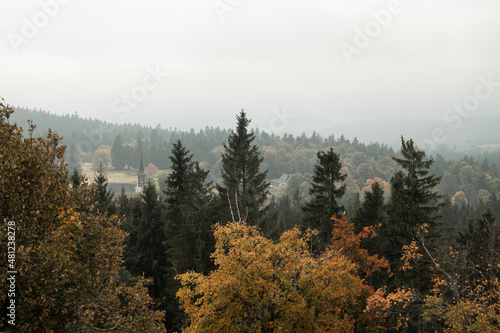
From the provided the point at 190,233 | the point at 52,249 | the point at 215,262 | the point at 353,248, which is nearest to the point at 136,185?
the point at 190,233

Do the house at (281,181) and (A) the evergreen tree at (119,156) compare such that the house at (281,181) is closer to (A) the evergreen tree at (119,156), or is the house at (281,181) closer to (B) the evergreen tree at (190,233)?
(A) the evergreen tree at (119,156)

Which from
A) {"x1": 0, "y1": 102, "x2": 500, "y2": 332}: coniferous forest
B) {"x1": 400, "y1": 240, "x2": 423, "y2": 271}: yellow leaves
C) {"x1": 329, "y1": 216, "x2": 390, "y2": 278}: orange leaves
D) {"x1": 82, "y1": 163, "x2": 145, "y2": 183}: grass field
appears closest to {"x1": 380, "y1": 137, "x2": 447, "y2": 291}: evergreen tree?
{"x1": 0, "y1": 102, "x2": 500, "y2": 332}: coniferous forest

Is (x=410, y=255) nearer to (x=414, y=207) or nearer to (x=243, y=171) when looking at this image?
(x=414, y=207)

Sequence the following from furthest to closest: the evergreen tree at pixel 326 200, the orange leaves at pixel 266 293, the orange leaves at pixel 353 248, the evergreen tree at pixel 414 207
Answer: the evergreen tree at pixel 326 200 → the orange leaves at pixel 353 248 → the evergreen tree at pixel 414 207 → the orange leaves at pixel 266 293

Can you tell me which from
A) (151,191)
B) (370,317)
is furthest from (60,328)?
(151,191)

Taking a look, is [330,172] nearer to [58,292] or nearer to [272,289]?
[272,289]

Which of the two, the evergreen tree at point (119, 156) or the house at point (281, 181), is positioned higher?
the evergreen tree at point (119, 156)

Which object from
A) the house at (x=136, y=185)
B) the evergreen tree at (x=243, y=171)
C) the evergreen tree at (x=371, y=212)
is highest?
the evergreen tree at (x=243, y=171)

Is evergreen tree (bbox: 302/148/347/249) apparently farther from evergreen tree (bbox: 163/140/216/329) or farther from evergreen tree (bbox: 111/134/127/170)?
evergreen tree (bbox: 111/134/127/170)

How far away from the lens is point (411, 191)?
24.4m

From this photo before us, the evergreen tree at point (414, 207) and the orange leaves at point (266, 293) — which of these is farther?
the evergreen tree at point (414, 207)

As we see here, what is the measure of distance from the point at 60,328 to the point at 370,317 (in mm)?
15876

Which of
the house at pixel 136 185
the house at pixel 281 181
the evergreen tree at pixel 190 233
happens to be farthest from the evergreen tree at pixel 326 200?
the house at pixel 281 181

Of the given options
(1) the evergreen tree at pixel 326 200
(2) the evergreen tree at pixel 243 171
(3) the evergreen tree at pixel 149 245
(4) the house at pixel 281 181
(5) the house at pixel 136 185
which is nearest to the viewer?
(1) the evergreen tree at pixel 326 200
